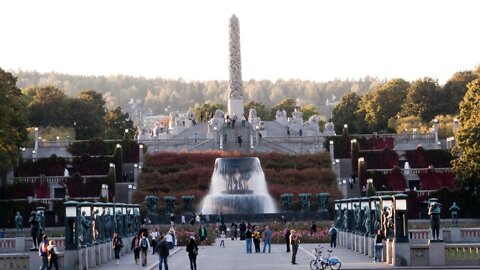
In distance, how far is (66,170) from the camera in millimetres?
105812

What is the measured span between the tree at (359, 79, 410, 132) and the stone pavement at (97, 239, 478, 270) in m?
Answer: 89.2

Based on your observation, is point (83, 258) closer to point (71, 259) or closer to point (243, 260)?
point (71, 259)

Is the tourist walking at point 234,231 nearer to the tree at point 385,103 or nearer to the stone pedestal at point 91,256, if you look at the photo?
the stone pedestal at point 91,256

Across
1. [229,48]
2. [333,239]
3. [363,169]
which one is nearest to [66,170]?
[363,169]

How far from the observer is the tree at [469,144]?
86938 mm

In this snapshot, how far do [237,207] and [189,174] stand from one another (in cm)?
1323

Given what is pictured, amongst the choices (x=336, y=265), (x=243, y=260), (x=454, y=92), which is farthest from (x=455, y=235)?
(x=454, y=92)

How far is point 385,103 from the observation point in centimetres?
15538

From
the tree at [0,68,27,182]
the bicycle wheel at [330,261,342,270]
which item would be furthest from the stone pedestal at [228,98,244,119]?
the bicycle wheel at [330,261,342,270]

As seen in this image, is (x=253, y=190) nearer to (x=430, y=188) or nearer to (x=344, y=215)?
(x=430, y=188)

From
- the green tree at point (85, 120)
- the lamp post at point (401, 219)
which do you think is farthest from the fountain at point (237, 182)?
the lamp post at point (401, 219)

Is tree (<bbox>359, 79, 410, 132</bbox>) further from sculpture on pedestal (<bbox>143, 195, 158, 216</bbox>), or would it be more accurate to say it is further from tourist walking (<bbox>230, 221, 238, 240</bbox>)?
tourist walking (<bbox>230, 221, 238, 240</bbox>)

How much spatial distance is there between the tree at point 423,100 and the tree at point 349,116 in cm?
784

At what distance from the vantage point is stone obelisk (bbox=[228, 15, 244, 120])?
139 metres
